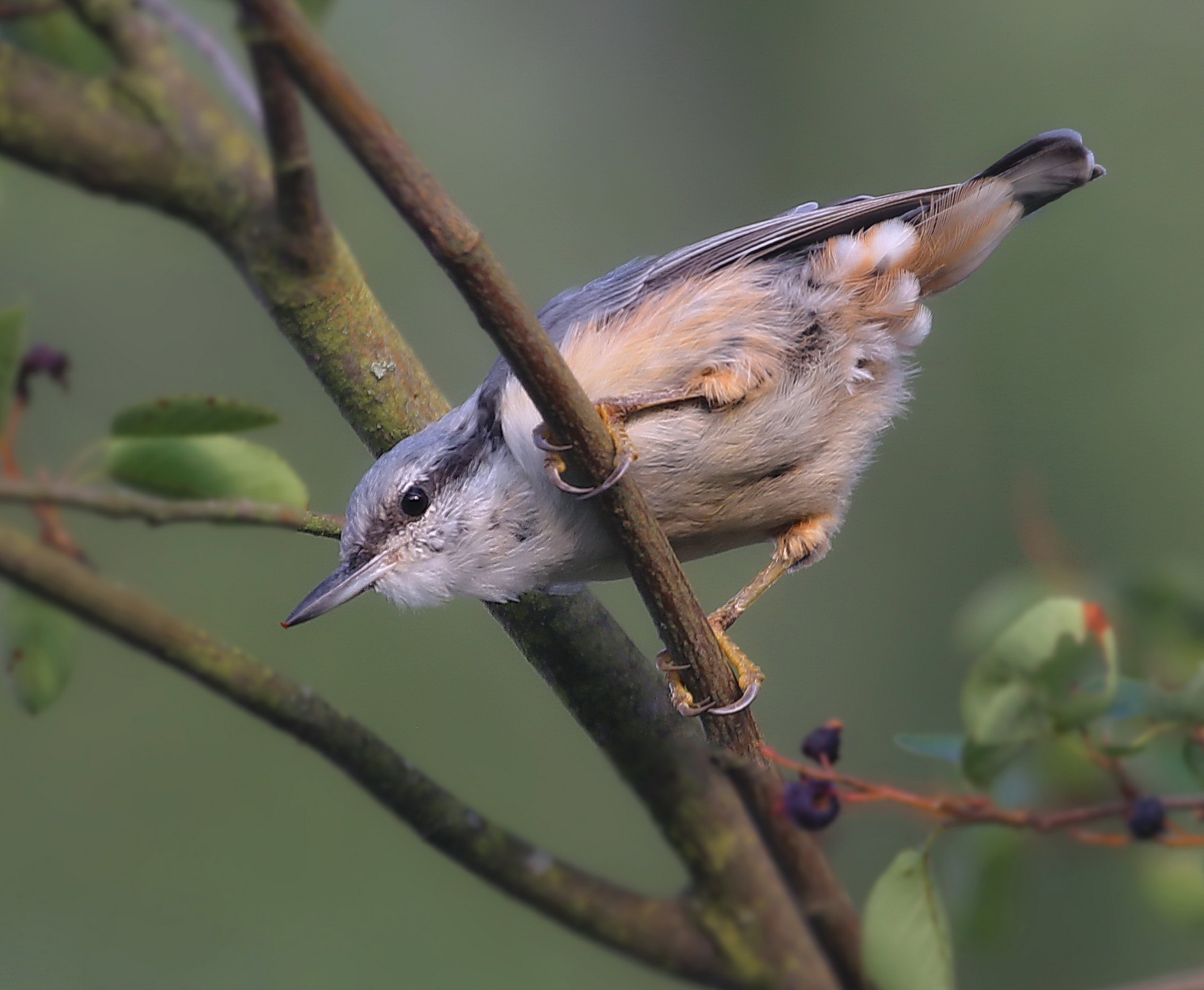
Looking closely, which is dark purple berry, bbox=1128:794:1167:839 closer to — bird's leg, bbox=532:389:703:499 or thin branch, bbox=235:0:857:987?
thin branch, bbox=235:0:857:987

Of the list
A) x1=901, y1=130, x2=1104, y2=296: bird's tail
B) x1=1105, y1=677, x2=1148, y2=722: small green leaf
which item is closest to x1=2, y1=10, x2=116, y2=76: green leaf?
x1=1105, y1=677, x2=1148, y2=722: small green leaf

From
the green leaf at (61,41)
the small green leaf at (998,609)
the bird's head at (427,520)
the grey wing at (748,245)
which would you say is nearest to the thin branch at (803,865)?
the small green leaf at (998,609)

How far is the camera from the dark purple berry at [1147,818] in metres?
1.47

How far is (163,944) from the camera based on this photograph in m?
4.22

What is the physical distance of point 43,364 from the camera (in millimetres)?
1251

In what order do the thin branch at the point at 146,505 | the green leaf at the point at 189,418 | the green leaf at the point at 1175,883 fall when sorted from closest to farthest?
the thin branch at the point at 146,505
the green leaf at the point at 189,418
the green leaf at the point at 1175,883

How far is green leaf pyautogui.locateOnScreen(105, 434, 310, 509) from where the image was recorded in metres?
1.16

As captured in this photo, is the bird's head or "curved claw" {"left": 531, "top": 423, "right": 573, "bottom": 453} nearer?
"curved claw" {"left": 531, "top": 423, "right": 573, "bottom": 453}

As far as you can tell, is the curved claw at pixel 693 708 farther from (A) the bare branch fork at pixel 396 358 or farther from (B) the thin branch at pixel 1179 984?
(B) the thin branch at pixel 1179 984

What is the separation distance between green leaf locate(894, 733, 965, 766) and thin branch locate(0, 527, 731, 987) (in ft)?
1.35

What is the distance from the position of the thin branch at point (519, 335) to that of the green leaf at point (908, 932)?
1.40 ft

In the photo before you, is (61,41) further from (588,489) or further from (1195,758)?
(1195,758)

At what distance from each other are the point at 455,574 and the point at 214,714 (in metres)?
2.84

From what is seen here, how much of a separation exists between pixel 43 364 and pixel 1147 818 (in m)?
1.45
